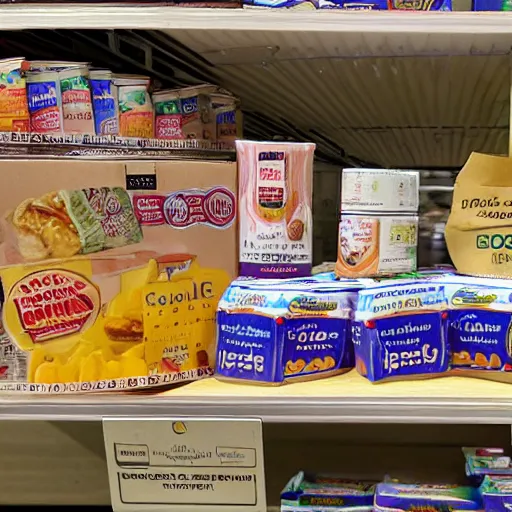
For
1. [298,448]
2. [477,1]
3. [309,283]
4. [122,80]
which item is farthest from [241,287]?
[298,448]

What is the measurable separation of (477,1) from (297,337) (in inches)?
24.5

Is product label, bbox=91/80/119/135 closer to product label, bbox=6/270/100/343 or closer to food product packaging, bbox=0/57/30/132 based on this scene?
food product packaging, bbox=0/57/30/132

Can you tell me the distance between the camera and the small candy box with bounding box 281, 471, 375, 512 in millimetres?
1051

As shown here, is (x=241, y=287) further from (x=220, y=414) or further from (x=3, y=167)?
(x=3, y=167)

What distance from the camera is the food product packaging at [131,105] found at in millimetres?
1048

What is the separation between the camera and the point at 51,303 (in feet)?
3.18

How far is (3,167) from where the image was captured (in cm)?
96

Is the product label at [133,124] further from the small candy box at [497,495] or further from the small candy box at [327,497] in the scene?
the small candy box at [497,495]

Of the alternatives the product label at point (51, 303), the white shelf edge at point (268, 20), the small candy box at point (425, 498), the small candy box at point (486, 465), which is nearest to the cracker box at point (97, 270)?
the product label at point (51, 303)

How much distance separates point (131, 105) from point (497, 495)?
0.88 metres

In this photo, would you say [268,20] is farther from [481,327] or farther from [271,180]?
[481,327]

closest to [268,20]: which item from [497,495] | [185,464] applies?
[185,464]

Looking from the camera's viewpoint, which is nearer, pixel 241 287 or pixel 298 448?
pixel 241 287

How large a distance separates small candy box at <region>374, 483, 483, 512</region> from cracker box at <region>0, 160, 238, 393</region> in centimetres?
40
